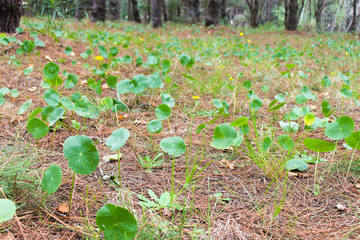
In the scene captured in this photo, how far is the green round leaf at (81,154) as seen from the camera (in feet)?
2.41

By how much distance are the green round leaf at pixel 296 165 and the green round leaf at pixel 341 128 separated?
15 cm

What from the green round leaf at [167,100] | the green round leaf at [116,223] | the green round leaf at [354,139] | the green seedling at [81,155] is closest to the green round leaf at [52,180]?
the green seedling at [81,155]

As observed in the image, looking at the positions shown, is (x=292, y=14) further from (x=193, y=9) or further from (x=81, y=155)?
(x=81, y=155)

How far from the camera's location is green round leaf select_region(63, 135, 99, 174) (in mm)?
733

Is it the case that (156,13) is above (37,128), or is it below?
above

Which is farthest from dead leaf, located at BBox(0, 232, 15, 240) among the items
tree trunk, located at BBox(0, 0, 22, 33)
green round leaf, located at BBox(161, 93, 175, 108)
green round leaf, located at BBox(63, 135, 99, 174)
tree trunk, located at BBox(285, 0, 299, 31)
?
tree trunk, located at BBox(285, 0, 299, 31)

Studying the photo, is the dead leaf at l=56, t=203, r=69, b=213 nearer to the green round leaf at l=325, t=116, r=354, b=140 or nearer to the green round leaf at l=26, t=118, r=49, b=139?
the green round leaf at l=26, t=118, r=49, b=139

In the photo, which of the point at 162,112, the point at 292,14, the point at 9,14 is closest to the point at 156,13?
the point at 292,14

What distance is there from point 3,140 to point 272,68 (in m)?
2.66

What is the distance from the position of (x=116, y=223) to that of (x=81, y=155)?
24 cm

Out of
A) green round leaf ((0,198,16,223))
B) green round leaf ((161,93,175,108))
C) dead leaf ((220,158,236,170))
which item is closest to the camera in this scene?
green round leaf ((0,198,16,223))

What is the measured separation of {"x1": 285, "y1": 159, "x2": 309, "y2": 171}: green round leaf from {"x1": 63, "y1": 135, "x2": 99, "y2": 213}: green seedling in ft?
2.39

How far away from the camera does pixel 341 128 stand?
0.96 metres

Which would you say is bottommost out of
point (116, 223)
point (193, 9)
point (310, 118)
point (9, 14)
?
point (116, 223)
